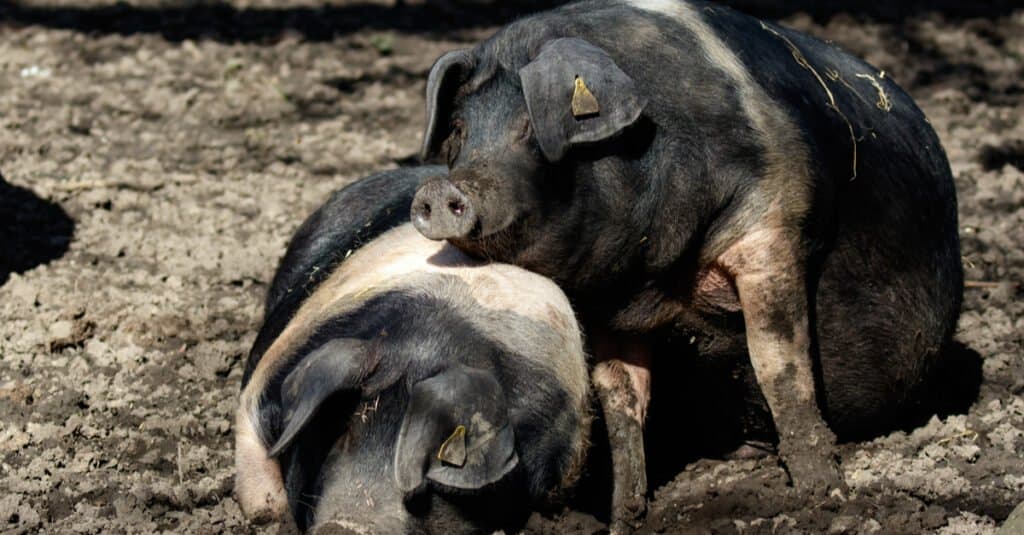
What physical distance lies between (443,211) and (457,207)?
0.13ft

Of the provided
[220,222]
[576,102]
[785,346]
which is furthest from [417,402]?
[220,222]

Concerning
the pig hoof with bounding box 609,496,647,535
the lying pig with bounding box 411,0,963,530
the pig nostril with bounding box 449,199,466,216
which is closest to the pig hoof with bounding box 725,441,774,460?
the lying pig with bounding box 411,0,963,530

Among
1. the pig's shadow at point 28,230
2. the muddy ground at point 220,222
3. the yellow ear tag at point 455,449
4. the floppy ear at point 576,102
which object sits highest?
the floppy ear at point 576,102

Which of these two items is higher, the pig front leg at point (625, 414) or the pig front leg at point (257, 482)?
the pig front leg at point (625, 414)

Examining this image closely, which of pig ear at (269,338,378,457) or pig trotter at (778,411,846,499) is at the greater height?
pig ear at (269,338,378,457)

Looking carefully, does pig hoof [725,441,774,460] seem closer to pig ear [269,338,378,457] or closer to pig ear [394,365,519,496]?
pig ear [394,365,519,496]

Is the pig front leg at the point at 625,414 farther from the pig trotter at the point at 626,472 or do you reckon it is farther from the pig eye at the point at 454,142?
the pig eye at the point at 454,142

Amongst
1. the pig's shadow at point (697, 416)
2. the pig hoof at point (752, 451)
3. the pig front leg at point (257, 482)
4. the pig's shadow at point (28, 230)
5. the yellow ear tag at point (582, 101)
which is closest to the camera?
the yellow ear tag at point (582, 101)

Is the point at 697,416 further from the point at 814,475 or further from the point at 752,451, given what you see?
the point at 814,475

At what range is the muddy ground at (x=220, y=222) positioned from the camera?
424 centimetres

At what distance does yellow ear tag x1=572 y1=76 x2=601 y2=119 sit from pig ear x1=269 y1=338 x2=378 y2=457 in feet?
2.89

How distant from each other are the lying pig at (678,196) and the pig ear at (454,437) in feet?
1.75

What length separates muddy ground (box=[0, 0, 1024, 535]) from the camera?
4.24 meters

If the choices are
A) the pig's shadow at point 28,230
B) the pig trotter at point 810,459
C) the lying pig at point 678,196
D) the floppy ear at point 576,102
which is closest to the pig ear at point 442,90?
the lying pig at point 678,196
